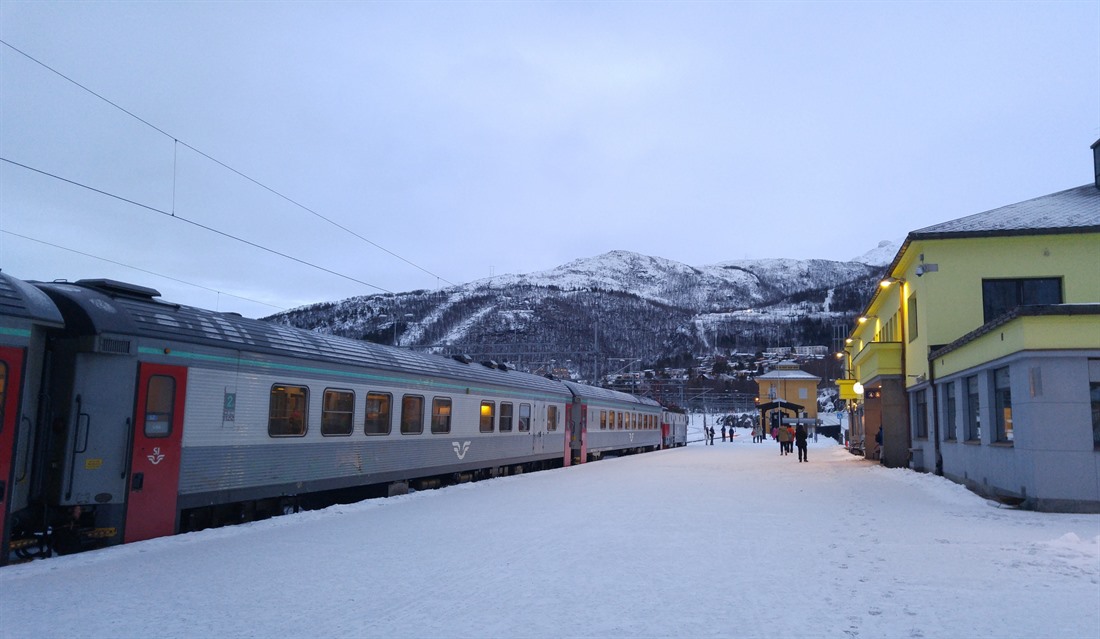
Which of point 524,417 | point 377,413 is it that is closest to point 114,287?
point 377,413

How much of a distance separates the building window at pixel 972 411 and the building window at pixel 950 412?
1346 mm

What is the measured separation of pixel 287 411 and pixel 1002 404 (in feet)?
43.8

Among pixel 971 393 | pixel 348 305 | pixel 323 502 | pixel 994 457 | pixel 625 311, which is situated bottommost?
pixel 323 502

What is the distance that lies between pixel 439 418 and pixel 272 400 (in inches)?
224

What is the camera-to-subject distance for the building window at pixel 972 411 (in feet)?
56.6

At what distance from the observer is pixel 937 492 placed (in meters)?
17.3

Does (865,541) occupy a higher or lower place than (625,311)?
lower

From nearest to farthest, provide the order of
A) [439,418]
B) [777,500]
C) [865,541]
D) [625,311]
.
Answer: [865,541], [777,500], [439,418], [625,311]

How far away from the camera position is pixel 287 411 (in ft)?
39.7

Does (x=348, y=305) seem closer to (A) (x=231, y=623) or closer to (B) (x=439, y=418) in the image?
(B) (x=439, y=418)

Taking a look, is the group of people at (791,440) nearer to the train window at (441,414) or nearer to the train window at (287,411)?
the train window at (441,414)

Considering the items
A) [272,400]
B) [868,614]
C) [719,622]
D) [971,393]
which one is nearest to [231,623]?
[719,622]

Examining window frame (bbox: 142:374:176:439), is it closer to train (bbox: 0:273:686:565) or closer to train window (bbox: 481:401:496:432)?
train (bbox: 0:273:686:565)

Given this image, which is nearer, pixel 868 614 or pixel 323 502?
pixel 868 614
